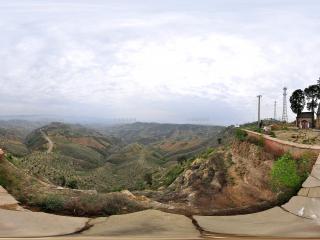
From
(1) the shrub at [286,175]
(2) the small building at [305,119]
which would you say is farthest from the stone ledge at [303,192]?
(2) the small building at [305,119]

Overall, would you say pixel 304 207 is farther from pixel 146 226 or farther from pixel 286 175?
pixel 146 226

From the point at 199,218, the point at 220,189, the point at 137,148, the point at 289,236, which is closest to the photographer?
the point at 289,236

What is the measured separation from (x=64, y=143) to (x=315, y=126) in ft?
393

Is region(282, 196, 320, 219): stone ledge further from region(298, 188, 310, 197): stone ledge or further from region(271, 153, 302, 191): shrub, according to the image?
region(271, 153, 302, 191): shrub

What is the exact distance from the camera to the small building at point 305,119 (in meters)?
63.7

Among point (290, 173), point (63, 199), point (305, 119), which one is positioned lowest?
point (63, 199)

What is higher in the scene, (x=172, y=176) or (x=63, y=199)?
(x=63, y=199)

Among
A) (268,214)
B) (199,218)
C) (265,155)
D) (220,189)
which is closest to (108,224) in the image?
(199,218)

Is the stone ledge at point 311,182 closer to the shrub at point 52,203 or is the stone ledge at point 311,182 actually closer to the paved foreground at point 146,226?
the paved foreground at point 146,226

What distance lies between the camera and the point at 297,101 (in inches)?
2699

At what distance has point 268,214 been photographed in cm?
1606

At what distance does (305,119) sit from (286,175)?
156 feet

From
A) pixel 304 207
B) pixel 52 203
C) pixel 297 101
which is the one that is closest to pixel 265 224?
pixel 304 207

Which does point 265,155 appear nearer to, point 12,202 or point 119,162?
point 12,202
